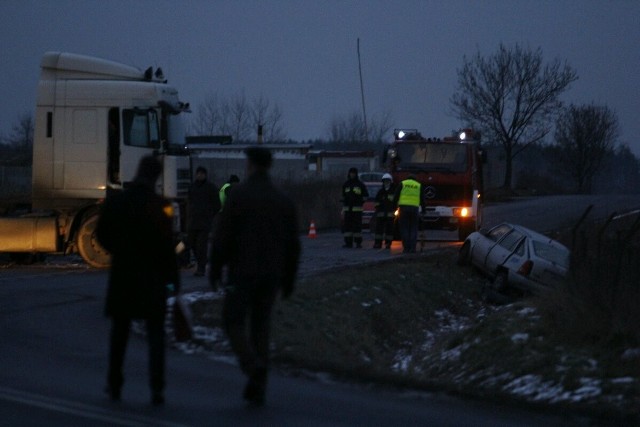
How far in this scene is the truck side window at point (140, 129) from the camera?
20312 mm

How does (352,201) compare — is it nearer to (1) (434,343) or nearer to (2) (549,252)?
(2) (549,252)

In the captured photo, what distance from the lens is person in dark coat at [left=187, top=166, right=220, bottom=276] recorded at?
18.1 m

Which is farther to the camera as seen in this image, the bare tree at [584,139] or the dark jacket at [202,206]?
the bare tree at [584,139]

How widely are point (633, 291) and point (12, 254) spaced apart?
42.7ft

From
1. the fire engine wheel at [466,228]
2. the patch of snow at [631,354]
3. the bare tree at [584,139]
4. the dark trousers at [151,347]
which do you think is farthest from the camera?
the bare tree at [584,139]

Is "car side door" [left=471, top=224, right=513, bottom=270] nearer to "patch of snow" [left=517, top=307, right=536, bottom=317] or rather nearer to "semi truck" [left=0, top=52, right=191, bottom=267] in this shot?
"patch of snow" [left=517, top=307, right=536, bottom=317]

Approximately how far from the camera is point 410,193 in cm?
2436

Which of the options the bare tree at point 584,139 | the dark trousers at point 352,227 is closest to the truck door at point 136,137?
the dark trousers at point 352,227

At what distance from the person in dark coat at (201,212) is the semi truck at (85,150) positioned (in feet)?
6.24

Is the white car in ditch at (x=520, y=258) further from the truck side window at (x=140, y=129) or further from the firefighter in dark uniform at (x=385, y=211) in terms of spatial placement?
the truck side window at (x=140, y=129)

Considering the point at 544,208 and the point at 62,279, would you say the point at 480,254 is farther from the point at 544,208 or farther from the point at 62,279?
the point at 544,208

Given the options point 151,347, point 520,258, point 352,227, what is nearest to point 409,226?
point 352,227

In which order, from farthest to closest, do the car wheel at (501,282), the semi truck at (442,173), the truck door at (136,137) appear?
1. the semi truck at (442,173)
2. the car wheel at (501,282)
3. the truck door at (136,137)

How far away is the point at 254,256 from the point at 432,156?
2090 centimetres
